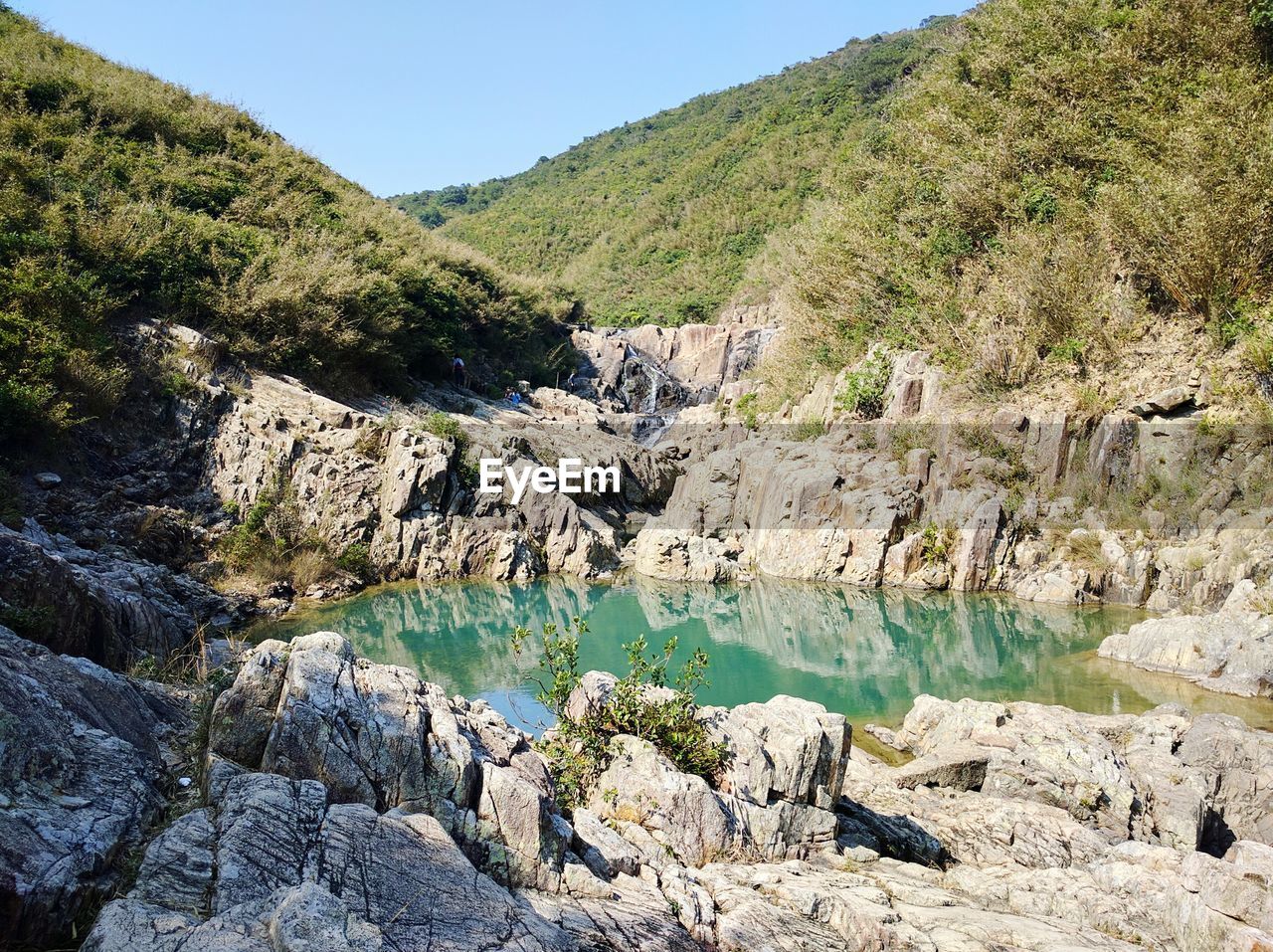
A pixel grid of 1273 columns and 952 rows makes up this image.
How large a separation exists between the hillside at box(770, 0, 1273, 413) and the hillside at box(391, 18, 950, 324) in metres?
20.2

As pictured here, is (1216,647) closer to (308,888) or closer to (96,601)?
(308,888)

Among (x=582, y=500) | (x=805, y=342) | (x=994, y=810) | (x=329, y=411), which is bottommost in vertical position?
(x=994, y=810)

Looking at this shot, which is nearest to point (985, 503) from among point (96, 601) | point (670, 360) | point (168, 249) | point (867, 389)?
point (867, 389)

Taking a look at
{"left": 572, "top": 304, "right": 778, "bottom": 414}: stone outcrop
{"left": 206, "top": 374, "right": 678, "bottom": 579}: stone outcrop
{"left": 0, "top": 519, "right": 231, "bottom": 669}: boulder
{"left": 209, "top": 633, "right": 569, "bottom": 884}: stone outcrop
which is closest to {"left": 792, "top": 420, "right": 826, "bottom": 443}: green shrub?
{"left": 206, "top": 374, "right": 678, "bottom": 579}: stone outcrop

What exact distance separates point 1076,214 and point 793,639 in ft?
45.3

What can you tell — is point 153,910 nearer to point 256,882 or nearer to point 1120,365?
point 256,882

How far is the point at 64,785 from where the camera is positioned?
3516mm

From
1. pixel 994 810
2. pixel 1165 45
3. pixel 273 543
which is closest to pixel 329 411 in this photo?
pixel 273 543

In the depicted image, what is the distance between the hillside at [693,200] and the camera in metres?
52.3

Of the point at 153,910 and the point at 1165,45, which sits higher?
the point at 1165,45

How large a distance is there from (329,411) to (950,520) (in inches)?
634

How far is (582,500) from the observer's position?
2247 centimetres

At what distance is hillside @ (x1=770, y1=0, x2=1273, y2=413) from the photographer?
16156 mm

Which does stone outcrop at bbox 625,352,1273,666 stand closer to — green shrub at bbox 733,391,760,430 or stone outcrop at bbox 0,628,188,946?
green shrub at bbox 733,391,760,430
